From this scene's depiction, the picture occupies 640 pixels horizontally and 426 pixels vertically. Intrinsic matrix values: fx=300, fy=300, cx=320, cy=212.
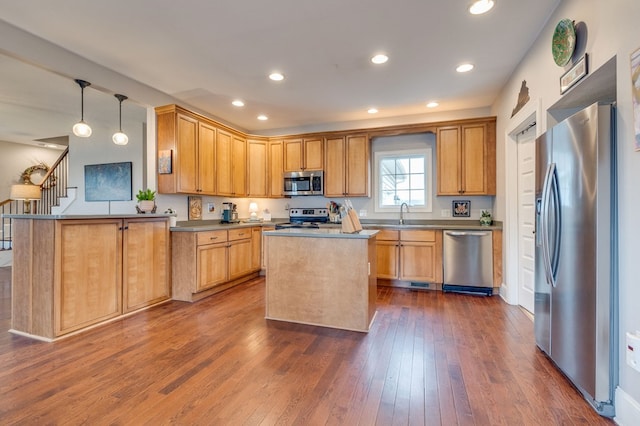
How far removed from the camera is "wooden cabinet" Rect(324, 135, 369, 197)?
4.97 meters

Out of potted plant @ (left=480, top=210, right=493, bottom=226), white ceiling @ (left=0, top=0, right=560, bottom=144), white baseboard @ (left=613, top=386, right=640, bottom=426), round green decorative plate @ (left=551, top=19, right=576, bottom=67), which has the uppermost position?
white ceiling @ (left=0, top=0, right=560, bottom=144)

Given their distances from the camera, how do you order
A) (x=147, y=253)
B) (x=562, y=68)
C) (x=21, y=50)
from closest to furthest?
(x=562, y=68) → (x=21, y=50) → (x=147, y=253)

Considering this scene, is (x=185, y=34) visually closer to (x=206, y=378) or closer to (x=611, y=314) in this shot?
(x=206, y=378)

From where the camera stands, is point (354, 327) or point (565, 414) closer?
point (565, 414)

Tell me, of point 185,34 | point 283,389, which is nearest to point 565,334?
point 283,389

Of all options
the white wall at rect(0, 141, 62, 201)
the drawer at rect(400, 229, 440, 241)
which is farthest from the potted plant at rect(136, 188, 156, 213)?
the white wall at rect(0, 141, 62, 201)

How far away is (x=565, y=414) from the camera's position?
165cm

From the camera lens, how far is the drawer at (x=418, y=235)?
14.2ft

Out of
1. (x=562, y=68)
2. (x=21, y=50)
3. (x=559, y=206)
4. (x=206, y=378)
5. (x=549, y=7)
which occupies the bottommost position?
(x=206, y=378)

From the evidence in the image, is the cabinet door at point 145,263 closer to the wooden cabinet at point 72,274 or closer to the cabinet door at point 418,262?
the wooden cabinet at point 72,274

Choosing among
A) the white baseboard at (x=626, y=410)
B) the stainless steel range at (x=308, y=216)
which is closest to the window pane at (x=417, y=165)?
the stainless steel range at (x=308, y=216)

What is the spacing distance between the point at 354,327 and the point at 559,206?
1.89 m

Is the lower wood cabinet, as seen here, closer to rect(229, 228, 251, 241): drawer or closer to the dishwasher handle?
rect(229, 228, 251, 241): drawer

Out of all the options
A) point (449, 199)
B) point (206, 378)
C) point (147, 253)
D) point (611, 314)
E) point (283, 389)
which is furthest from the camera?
point (449, 199)
